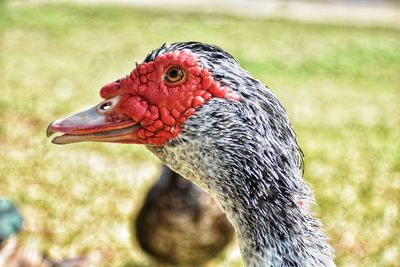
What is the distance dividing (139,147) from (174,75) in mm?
4636

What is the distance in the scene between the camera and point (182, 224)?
3.87 metres

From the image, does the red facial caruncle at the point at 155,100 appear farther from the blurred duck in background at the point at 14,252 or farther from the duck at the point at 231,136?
the blurred duck in background at the point at 14,252

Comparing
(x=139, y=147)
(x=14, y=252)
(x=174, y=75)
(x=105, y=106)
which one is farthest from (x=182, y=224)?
(x=139, y=147)

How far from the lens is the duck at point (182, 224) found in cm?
387

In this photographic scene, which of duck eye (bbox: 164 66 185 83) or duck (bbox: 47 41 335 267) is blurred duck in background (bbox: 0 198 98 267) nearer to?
duck (bbox: 47 41 335 267)

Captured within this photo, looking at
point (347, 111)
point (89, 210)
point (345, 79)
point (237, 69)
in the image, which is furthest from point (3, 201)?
point (345, 79)

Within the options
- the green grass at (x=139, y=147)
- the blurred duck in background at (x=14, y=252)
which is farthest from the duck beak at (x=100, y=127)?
the blurred duck in background at (x=14, y=252)

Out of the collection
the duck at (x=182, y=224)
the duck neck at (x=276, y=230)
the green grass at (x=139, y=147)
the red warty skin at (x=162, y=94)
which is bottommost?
the green grass at (x=139, y=147)

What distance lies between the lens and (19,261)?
3207 mm

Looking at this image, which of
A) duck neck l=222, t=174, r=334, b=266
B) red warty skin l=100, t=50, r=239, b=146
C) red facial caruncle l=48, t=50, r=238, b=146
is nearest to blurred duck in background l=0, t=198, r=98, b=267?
red facial caruncle l=48, t=50, r=238, b=146

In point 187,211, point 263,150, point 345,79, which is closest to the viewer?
point 263,150

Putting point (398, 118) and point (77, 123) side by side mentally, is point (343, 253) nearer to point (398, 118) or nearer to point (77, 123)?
point (77, 123)

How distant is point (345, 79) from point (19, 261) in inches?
317

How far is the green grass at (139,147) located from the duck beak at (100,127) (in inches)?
44.6
